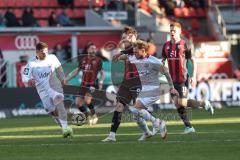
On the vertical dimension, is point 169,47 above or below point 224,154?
above

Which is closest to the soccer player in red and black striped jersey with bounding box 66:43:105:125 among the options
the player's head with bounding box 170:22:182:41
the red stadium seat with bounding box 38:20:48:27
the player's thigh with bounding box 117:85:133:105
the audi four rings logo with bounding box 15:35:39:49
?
the player's head with bounding box 170:22:182:41

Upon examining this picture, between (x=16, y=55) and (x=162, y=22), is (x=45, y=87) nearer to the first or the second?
(x=16, y=55)

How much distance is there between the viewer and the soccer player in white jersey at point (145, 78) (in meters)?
17.1

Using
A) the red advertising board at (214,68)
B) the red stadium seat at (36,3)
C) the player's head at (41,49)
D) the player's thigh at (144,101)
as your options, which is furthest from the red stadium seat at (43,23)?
the player's thigh at (144,101)

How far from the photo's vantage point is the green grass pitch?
14273 mm

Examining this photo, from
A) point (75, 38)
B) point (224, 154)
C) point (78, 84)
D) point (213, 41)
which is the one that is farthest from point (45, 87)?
point (213, 41)

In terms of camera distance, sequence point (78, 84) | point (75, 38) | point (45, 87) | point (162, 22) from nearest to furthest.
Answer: point (45, 87), point (78, 84), point (75, 38), point (162, 22)

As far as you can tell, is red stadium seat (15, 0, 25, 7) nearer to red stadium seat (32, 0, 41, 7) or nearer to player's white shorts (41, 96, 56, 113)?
red stadium seat (32, 0, 41, 7)

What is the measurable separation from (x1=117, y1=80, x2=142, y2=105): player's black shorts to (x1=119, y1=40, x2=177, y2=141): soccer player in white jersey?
28 cm

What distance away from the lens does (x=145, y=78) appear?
17.5 metres

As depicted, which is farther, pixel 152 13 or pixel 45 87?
pixel 152 13

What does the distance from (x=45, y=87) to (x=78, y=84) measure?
11.2 meters

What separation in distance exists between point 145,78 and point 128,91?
0.66m

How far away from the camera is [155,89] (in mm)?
17719
